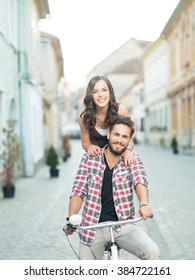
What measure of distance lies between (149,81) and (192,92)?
50.0 ft

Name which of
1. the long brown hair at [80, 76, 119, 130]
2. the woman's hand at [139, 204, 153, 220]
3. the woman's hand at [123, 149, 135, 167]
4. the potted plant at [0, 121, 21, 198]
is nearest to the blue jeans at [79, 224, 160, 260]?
the woman's hand at [139, 204, 153, 220]

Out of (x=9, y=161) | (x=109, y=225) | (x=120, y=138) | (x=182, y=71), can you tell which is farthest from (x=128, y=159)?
(x=182, y=71)

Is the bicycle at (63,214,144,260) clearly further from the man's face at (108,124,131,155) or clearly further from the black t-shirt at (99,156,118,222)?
the man's face at (108,124,131,155)

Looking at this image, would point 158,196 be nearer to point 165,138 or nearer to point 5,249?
point 5,249

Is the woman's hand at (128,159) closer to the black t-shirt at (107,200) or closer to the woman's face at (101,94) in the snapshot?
the black t-shirt at (107,200)

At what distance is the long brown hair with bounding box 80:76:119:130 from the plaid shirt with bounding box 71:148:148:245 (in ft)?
0.79

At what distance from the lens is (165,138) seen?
32.5 metres

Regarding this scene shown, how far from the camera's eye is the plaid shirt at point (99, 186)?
2.72 metres

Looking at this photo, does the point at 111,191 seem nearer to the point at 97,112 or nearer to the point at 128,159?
Answer: the point at 128,159

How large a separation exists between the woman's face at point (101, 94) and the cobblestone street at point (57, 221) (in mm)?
2566

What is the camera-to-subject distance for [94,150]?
280cm

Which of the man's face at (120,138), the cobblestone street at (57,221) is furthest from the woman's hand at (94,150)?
the cobblestone street at (57,221)
